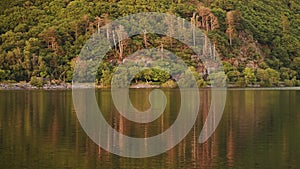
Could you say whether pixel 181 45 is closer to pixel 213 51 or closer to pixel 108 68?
pixel 213 51

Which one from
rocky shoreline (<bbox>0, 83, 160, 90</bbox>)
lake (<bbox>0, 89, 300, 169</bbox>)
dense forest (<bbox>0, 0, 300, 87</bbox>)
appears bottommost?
lake (<bbox>0, 89, 300, 169</bbox>)

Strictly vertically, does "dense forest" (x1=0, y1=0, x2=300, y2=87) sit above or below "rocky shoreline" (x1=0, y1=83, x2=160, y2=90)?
above

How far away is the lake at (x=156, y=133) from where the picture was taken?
22.8 meters

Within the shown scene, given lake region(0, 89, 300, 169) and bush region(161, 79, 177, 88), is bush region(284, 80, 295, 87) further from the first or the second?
lake region(0, 89, 300, 169)


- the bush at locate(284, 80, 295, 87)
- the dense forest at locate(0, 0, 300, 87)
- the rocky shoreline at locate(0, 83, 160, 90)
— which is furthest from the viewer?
the bush at locate(284, 80, 295, 87)

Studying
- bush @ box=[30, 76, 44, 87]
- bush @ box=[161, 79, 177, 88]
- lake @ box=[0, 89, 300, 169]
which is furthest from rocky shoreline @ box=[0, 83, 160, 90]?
lake @ box=[0, 89, 300, 169]

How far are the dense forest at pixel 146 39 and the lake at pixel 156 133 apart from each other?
192 ft

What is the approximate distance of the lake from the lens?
2277 centimetres

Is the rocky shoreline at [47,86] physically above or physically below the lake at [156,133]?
above

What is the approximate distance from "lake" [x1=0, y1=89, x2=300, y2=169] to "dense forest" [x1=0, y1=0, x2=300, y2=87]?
58.7 m

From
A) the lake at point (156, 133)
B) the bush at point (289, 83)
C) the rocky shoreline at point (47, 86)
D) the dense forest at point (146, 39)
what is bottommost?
the lake at point (156, 133)

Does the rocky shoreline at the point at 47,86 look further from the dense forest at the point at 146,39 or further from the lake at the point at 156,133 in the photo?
the lake at the point at 156,133

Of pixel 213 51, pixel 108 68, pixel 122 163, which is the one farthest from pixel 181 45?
pixel 122 163

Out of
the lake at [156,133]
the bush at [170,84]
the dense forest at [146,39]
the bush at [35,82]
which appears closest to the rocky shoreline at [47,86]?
the bush at [35,82]
